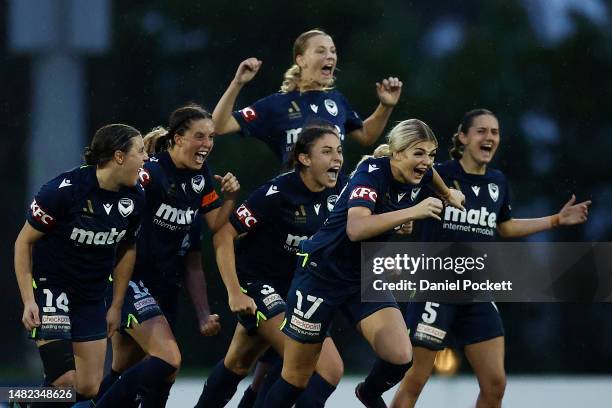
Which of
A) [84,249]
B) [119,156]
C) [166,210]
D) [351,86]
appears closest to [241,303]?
[166,210]

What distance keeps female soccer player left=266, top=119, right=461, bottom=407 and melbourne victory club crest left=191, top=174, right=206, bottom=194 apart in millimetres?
681

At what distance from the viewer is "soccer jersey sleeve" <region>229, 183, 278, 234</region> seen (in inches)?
210

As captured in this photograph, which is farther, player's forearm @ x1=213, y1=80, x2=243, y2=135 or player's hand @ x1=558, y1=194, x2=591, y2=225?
player's forearm @ x1=213, y1=80, x2=243, y2=135

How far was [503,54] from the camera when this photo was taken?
8.41 metres

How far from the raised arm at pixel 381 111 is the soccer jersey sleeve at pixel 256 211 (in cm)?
94

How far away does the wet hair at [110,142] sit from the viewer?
200 inches

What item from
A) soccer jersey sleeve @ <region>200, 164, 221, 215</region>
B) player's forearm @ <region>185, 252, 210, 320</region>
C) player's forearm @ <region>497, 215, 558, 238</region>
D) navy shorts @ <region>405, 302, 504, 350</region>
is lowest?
navy shorts @ <region>405, 302, 504, 350</region>

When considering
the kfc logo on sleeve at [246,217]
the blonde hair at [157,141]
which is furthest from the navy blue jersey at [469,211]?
the blonde hair at [157,141]

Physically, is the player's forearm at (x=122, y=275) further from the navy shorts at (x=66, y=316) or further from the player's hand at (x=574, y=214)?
the player's hand at (x=574, y=214)

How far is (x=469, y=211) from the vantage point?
226 inches

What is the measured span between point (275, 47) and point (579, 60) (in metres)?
2.02

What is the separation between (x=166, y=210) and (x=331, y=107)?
101 centimetres

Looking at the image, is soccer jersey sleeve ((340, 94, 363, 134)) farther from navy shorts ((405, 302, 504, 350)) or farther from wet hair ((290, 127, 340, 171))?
navy shorts ((405, 302, 504, 350))

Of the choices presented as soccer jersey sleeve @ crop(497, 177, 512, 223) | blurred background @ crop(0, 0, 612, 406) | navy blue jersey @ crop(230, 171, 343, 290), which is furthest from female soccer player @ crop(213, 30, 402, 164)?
blurred background @ crop(0, 0, 612, 406)
